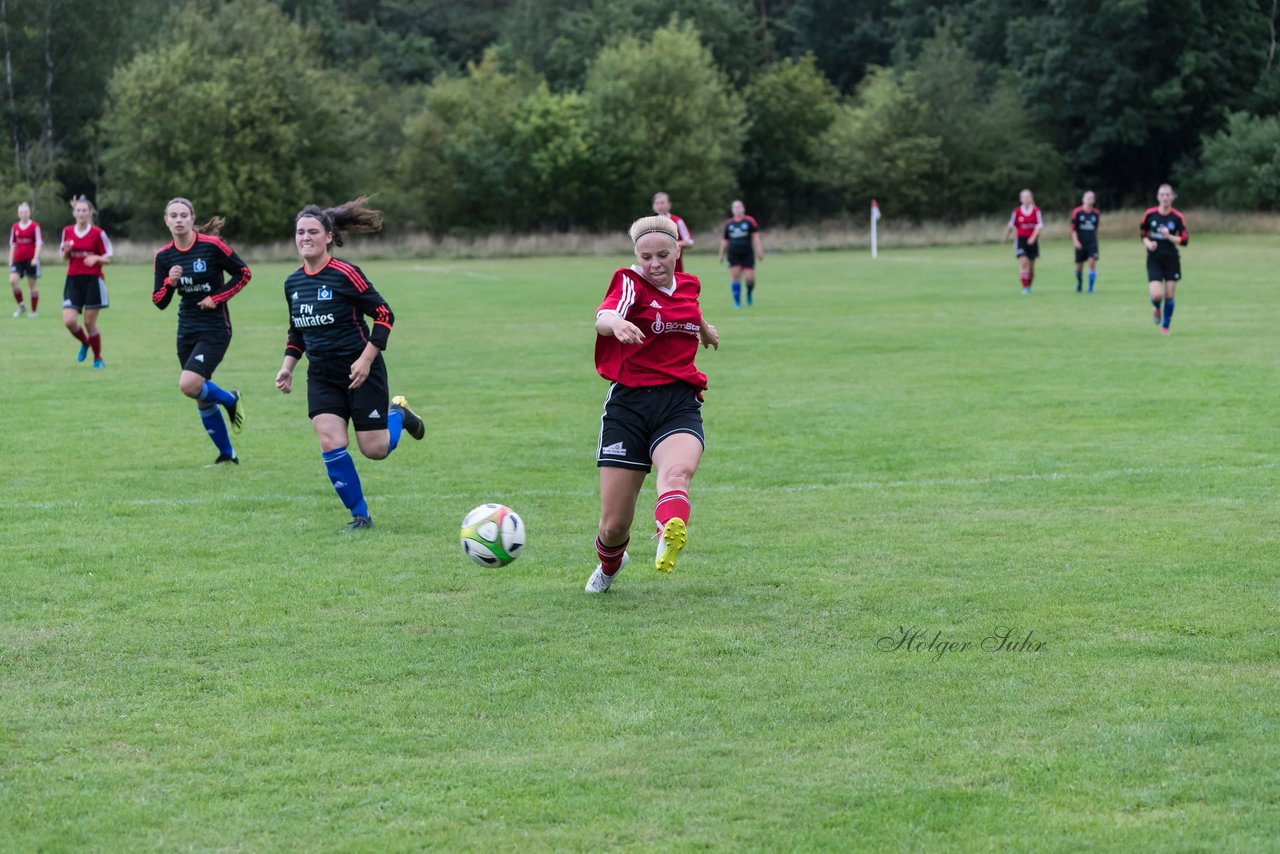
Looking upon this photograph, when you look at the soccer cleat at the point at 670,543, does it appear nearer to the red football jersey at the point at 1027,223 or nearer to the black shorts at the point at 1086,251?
the red football jersey at the point at 1027,223

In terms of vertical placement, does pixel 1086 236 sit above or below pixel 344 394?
above

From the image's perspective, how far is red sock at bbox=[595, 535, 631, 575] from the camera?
7312 mm

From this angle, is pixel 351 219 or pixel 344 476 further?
pixel 351 219

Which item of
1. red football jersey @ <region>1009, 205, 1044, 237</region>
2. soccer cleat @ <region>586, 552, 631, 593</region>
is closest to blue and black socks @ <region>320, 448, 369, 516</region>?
soccer cleat @ <region>586, 552, 631, 593</region>

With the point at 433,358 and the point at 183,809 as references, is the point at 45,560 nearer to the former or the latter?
the point at 183,809

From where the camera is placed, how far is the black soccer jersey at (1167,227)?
2020 centimetres

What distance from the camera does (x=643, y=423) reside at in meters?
7.23

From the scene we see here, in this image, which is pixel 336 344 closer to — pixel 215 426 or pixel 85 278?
pixel 215 426

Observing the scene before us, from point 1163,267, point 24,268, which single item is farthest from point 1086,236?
point 24,268

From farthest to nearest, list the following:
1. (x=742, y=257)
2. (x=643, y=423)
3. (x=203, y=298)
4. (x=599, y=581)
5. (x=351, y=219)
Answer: (x=742, y=257)
(x=203, y=298)
(x=351, y=219)
(x=599, y=581)
(x=643, y=423)

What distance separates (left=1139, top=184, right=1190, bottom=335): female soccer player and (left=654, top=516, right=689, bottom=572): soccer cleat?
49.5 ft

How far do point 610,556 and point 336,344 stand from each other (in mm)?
2660

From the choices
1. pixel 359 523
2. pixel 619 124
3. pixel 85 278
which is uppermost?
pixel 619 124

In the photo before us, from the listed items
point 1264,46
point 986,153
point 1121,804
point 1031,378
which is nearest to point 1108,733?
point 1121,804
